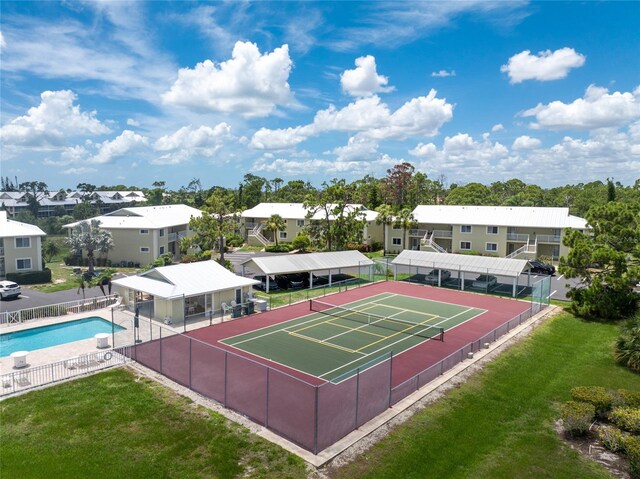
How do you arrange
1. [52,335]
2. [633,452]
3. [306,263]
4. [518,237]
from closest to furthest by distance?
[633,452] → [52,335] → [306,263] → [518,237]

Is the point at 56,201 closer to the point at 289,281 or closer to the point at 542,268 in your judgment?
the point at 289,281

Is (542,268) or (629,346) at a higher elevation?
(542,268)

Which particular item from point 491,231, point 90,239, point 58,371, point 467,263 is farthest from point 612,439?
point 90,239

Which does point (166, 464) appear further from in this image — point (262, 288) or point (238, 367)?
point (262, 288)

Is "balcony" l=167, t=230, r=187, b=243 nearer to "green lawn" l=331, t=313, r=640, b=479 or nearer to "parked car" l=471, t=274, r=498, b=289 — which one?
"parked car" l=471, t=274, r=498, b=289

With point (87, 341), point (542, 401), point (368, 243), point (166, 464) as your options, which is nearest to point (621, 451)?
point (542, 401)

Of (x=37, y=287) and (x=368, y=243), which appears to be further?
(x=368, y=243)

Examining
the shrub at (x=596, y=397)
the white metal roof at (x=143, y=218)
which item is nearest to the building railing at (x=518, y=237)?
the shrub at (x=596, y=397)
